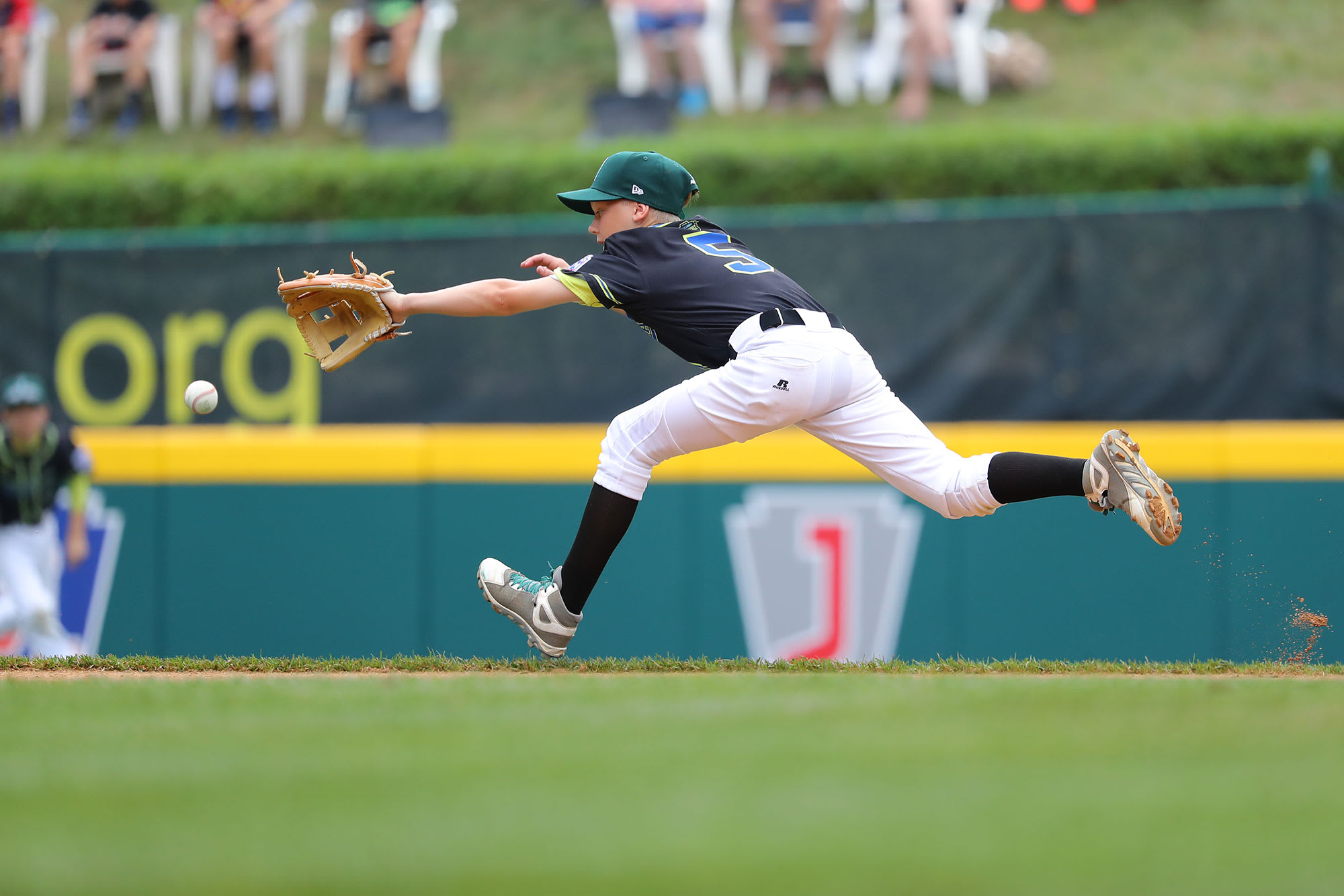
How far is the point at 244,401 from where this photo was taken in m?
9.78

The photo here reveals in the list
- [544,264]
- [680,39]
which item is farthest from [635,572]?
[680,39]

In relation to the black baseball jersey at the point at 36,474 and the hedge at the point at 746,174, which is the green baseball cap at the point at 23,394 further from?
the hedge at the point at 746,174

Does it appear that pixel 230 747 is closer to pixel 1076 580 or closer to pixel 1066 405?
pixel 1076 580

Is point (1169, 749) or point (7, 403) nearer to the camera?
point (1169, 749)

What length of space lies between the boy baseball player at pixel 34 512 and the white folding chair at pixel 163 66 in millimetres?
7589

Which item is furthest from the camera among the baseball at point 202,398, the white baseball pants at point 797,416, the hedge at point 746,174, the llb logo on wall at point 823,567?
the hedge at point 746,174

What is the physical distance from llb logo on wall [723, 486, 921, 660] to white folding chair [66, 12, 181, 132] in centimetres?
1044

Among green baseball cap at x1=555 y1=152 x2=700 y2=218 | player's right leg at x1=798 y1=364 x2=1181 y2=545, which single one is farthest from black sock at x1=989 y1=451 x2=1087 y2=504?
green baseball cap at x1=555 y1=152 x2=700 y2=218

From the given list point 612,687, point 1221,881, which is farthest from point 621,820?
point 612,687

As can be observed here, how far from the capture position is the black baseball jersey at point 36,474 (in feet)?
29.3

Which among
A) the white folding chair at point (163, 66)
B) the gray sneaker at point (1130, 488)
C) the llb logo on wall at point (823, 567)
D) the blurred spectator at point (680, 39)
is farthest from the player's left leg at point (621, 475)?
the white folding chair at point (163, 66)

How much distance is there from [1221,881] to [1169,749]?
109cm

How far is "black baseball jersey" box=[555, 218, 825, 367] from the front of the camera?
4.83 meters

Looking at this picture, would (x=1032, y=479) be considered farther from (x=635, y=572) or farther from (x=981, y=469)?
(x=635, y=572)
